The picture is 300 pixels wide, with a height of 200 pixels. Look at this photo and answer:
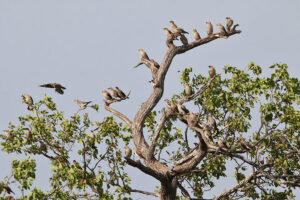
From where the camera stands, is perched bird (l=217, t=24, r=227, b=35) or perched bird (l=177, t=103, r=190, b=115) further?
perched bird (l=217, t=24, r=227, b=35)

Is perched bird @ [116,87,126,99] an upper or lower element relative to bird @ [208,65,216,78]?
lower

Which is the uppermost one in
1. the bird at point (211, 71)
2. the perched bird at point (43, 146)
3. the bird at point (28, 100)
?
the bird at point (211, 71)

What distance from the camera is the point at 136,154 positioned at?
21.8 metres

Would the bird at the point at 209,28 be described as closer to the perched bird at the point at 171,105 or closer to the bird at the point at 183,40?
the bird at the point at 183,40

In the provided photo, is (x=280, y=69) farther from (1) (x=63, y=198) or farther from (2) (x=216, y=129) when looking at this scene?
(1) (x=63, y=198)

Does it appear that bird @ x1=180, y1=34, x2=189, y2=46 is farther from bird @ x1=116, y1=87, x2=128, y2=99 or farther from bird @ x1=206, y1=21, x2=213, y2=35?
bird @ x1=116, y1=87, x2=128, y2=99

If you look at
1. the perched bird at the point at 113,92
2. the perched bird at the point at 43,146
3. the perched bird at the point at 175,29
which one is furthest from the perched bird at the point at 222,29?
the perched bird at the point at 43,146

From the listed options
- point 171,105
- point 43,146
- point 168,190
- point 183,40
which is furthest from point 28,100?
point 183,40

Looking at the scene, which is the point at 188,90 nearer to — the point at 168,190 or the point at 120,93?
the point at 120,93

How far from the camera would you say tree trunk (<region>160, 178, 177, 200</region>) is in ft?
69.3

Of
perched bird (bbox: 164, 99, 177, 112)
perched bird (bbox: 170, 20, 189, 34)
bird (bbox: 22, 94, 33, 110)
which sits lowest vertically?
bird (bbox: 22, 94, 33, 110)

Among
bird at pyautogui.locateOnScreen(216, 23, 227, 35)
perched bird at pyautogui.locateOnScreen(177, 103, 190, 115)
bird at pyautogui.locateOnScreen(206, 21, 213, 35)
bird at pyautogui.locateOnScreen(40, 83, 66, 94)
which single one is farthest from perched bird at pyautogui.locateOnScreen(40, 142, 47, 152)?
bird at pyautogui.locateOnScreen(206, 21, 213, 35)

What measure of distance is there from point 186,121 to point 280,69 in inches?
153

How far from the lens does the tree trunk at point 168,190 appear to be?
21.1m
